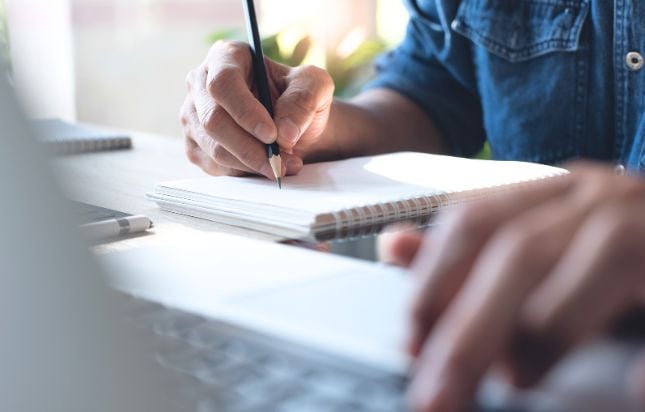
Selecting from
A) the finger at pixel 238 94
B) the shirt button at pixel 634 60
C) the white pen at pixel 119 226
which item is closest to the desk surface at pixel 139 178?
the white pen at pixel 119 226

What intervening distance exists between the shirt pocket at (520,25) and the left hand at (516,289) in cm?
87

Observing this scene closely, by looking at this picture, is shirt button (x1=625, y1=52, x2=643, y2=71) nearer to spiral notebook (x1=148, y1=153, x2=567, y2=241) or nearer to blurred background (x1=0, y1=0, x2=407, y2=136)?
spiral notebook (x1=148, y1=153, x2=567, y2=241)

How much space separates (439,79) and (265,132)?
1.92ft

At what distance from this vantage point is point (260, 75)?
2.94 feet

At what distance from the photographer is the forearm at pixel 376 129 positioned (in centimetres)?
103

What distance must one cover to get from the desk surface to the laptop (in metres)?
0.09

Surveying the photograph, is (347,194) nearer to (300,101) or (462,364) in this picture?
(300,101)

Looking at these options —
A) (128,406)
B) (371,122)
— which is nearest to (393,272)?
(128,406)

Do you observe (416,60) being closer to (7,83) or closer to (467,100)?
(467,100)

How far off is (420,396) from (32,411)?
12cm

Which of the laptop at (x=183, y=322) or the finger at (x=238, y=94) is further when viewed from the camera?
the finger at (x=238, y=94)

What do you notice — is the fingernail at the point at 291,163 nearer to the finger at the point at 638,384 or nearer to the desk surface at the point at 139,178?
the desk surface at the point at 139,178

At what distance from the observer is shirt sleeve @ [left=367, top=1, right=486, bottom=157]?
1.31 meters

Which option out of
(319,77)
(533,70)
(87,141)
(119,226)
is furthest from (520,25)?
(119,226)
